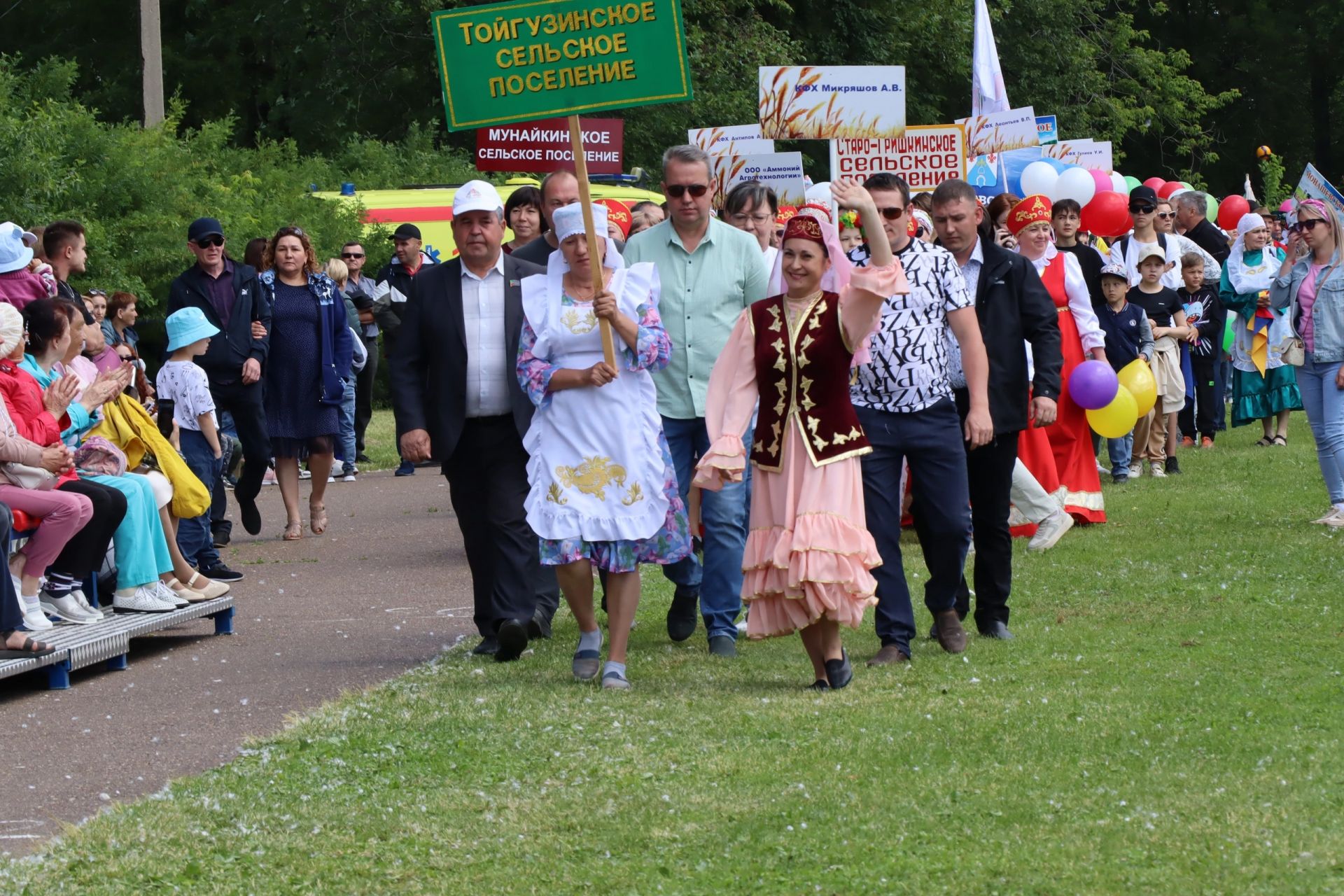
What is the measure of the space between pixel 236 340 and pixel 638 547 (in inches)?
262

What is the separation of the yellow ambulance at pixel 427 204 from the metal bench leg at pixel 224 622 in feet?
40.2

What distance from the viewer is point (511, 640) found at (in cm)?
872

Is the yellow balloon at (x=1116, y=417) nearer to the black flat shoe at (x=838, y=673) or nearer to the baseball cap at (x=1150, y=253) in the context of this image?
the baseball cap at (x=1150, y=253)

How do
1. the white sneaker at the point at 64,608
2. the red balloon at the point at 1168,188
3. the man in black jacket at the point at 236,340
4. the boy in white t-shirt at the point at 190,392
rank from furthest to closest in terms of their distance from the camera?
the red balloon at the point at 1168,188
the man in black jacket at the point at 236,340
the boy in white t-shirt at the point at 190,392
the white sneaker at the point at 64,608

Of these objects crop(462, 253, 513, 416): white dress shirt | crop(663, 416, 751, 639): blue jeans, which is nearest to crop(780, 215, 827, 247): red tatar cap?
crop(663, 416, 751, 639): blue jeans

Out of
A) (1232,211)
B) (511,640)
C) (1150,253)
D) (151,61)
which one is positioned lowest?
(511,640)

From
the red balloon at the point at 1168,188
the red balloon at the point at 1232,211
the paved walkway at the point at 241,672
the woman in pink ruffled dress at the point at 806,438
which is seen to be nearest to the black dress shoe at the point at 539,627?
the paved walkway at the point at 241,672

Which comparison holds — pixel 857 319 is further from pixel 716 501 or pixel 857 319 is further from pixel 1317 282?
pixel 1317 282

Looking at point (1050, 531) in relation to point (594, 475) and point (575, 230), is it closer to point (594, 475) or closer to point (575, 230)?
point (594, 475)

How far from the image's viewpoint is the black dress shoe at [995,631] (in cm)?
899

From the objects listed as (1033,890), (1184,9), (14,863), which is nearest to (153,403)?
(14,863)

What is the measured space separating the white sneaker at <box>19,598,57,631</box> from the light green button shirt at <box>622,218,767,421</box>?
287 centimetres

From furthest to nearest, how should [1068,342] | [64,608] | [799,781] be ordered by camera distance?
[1068,342]
[64,608]
[799,781]

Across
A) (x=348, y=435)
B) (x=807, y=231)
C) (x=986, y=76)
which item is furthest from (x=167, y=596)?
(x=986, y=76)
